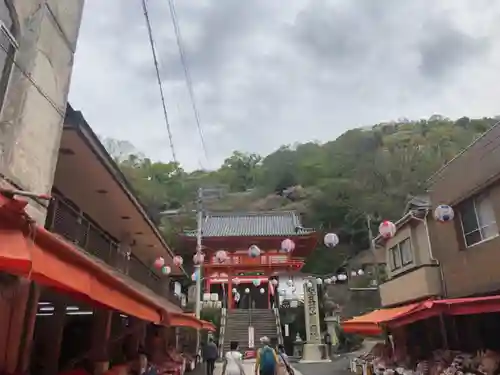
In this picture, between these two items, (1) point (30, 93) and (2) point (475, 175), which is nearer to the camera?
(1) point (30, 93)

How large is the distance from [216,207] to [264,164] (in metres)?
22.7

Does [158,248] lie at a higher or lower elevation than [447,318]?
higher

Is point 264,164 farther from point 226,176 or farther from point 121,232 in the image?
point 121,232

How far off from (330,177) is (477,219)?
5558 centimetres

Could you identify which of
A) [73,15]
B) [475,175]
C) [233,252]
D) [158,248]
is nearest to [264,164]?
[233,252]

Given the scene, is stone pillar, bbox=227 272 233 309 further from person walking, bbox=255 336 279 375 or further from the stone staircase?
person walking, bbox=255 336 279 375

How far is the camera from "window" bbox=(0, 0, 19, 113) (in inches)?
210

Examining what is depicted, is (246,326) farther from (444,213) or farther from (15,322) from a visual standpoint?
(15,322)

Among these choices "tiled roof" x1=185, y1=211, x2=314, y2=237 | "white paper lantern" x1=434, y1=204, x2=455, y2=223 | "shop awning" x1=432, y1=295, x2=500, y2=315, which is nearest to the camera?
"shop awning" x1=432, y1=295, x2=500, y2=315

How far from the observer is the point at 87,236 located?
1132 centimetres

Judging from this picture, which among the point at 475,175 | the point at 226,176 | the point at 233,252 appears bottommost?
the point at 475,175

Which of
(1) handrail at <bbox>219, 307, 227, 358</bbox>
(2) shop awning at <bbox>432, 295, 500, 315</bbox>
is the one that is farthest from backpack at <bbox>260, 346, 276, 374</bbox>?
(1) handrail at <bbox>219, 307, 227, 358</bbox>

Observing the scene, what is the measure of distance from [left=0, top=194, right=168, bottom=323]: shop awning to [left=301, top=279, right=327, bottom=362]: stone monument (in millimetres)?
24627

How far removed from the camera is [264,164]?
88.6 meters
